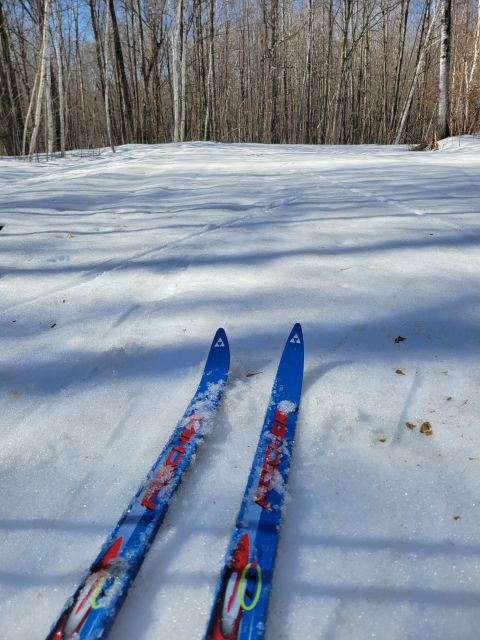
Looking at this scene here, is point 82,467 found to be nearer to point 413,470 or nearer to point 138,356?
point 138,356

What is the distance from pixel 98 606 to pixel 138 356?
0.87 m

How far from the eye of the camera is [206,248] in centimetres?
247

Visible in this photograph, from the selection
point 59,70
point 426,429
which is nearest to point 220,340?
point 426,429

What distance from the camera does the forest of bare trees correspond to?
9328 millimetres

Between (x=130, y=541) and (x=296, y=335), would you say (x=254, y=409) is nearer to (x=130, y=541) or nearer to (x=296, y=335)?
(x=296, y=335)

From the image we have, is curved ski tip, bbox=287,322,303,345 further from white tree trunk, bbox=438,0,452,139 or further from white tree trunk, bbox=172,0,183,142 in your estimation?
white tree trunk, bbox=172,0,183,142

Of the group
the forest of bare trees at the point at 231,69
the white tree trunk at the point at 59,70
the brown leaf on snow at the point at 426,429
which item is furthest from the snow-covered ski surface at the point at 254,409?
the white tree trunk at the point at 59,70

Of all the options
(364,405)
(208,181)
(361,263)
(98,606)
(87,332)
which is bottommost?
(98,606)

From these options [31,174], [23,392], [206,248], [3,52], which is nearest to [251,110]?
[3,52]

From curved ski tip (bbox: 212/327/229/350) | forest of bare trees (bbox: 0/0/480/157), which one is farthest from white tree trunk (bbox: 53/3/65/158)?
Result: curved ski tip (bbox: 212/327/229/350)

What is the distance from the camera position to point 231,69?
19.7 m

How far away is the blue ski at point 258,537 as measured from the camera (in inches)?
29.1

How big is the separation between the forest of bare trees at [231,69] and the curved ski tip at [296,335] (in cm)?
713

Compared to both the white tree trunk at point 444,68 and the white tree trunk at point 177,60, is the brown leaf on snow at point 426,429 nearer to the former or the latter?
the white tree trunk at point 444,68
